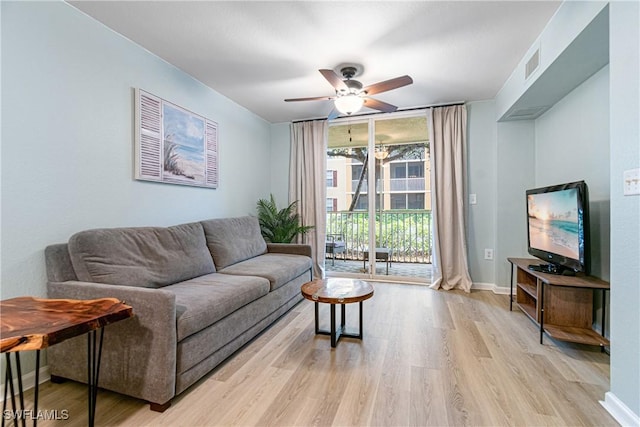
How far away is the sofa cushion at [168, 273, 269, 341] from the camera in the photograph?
1643 millimetres

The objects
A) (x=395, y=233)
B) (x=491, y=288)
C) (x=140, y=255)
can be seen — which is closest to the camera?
(x=140, y=255)

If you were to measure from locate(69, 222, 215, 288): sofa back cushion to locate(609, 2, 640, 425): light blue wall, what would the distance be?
2697 mm

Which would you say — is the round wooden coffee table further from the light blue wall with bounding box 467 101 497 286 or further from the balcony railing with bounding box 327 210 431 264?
the balcony railing with bounding box 327 210 431 264

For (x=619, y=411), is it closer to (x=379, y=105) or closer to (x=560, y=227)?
(x=560, y=227)

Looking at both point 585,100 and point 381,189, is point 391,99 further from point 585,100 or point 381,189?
point 585,100

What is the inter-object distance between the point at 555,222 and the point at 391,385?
199cm

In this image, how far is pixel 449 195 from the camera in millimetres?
3756

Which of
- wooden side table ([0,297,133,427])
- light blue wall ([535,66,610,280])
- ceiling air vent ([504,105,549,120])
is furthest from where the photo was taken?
ceiling air vent ([504,105,549,120])

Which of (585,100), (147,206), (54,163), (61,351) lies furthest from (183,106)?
(585,100)

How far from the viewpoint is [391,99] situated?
3615 mm

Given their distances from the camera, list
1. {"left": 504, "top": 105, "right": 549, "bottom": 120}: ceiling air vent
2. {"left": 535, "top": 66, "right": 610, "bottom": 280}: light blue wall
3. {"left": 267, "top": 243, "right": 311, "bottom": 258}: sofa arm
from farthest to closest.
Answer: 1. {"left": 267, "top": 243, "right": 311, "bottom": 258}: sofa arm
2. {"left": 504, "top": 105, "right": 549, "bottom": 120}: ceiling air vent
3. {"left": 535, "top": 66, "right": 610, "bottom": 280}: light blue wall

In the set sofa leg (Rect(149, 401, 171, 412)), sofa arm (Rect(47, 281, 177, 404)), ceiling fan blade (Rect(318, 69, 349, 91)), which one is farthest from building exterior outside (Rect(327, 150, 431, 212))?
sofa leg (Rect(149, 401, 171, 412))

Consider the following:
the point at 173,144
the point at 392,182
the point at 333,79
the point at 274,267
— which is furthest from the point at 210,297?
the point at 392,182

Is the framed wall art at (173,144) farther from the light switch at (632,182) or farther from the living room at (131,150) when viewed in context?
the light switch at (632,182)
